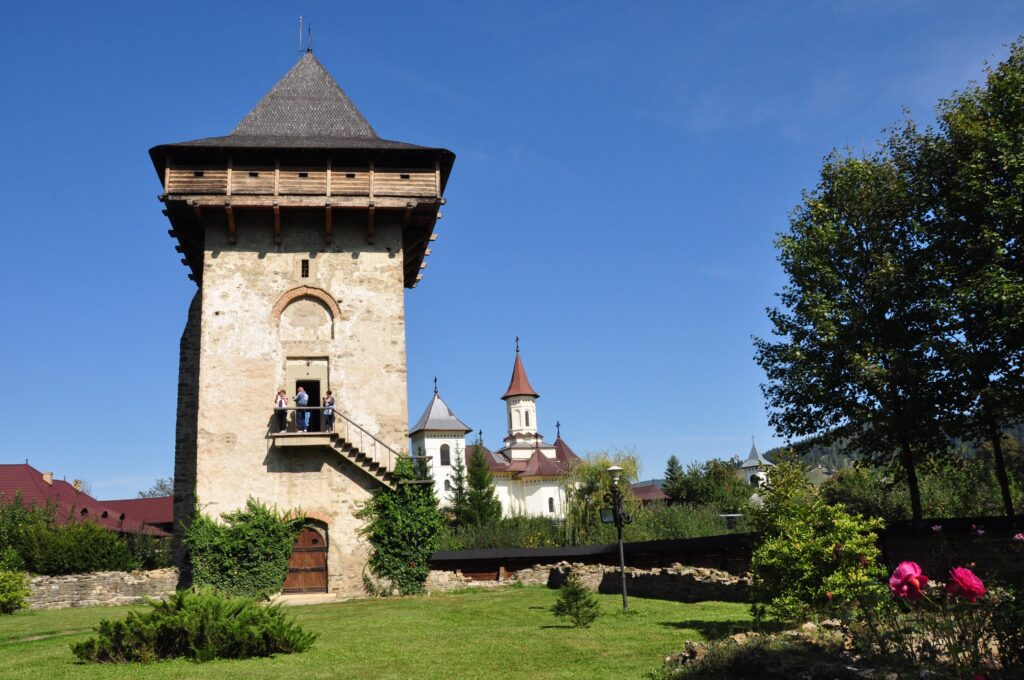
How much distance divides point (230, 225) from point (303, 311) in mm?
3232

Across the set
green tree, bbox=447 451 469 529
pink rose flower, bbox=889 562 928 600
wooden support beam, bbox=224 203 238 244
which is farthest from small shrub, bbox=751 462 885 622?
green tree, bbox=447 451 469 529

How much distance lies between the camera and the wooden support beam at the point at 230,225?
72.0 feet

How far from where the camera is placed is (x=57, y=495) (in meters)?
41.1

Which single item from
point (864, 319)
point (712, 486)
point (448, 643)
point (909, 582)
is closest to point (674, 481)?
point (712, 486)

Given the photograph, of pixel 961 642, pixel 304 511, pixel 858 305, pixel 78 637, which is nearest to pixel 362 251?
pixel 304 511

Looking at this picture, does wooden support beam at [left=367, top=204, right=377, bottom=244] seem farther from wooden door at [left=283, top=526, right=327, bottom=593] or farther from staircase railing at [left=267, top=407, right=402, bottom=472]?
wooden door at [left=283, top=526, right=327, bottom=593]

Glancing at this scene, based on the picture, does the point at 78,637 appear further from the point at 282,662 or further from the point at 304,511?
the point at 304,511

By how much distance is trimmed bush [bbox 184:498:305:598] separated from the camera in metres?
20.5

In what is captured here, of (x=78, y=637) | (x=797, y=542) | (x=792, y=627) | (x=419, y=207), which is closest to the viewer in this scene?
(x=792, y=627)

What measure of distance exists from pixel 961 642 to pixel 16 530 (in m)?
31.5

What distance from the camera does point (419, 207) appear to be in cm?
2330

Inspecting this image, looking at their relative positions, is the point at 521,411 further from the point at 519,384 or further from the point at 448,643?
the point at 448,643

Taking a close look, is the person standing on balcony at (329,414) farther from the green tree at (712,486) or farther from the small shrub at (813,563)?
the green tree at (712,486)

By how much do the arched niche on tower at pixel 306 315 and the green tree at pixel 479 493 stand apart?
1438 inches
